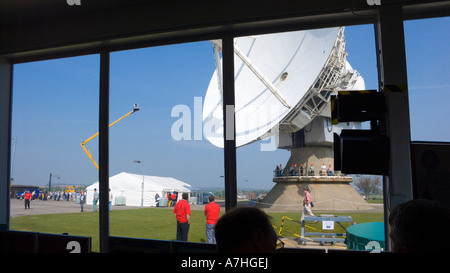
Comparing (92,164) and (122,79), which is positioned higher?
(122,79)

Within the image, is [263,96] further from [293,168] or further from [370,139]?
[370,139]

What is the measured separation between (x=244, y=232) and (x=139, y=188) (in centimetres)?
394

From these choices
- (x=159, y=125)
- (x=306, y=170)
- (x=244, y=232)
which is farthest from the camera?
(x=306, y=170)

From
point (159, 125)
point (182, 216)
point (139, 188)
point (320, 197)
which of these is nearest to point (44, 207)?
point (139, 188)

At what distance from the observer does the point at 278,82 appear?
4820 mm

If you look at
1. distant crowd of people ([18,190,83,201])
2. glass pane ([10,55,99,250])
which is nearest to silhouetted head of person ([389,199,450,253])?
glass pane ([10,55,99,250])

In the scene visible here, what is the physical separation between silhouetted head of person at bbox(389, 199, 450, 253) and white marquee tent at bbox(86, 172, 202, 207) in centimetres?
349

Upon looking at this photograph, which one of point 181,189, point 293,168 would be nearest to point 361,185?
point 293,168

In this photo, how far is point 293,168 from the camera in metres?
4.88

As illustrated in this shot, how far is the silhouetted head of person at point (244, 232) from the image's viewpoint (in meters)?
0.95

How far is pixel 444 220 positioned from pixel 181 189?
13.3ft

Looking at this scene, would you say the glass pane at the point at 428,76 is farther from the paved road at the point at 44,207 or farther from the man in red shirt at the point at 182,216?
the paved road at the point at 44,207

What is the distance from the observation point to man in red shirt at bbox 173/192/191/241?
5.26 m

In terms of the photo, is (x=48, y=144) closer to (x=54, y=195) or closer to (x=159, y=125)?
(x=54, y=195)
